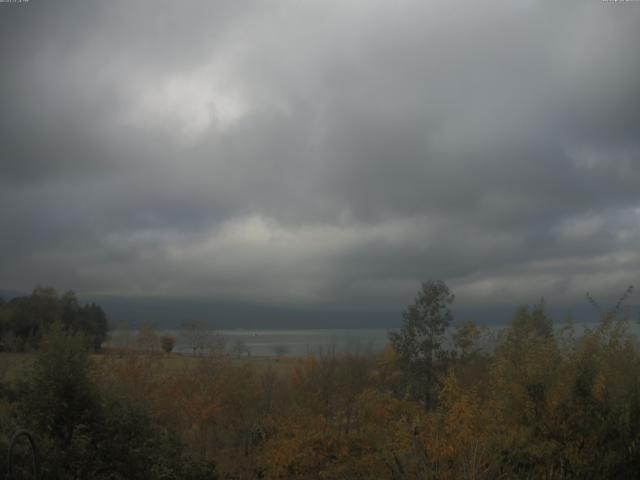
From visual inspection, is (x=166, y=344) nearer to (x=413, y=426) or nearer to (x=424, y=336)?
(x=424, y=336)

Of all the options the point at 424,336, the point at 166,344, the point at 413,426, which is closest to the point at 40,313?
the point at 166,344

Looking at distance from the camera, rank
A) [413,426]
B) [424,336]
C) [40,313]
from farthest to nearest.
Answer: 1. [40,313]
2. [424,336]
3. [413,426]

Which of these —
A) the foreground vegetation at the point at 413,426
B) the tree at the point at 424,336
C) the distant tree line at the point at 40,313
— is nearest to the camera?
the foreground vegetation at the point at 413,426

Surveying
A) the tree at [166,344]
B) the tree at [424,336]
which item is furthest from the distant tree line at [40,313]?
the tree at [424,336]

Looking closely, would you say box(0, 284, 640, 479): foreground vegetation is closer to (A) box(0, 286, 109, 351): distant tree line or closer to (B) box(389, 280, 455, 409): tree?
(B) box(389, 280, 455, 409): tree

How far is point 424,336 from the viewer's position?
3028cm

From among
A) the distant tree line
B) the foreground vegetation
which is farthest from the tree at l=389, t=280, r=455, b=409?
the distant tree line

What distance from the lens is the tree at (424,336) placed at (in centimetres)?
3008

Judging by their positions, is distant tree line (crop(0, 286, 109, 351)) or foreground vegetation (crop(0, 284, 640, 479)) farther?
distant tree line (crop(0, 286, 109, 351))

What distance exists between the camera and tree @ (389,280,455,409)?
30.1 m

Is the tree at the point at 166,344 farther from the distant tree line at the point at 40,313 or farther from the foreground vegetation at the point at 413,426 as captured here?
the foreground vegetation at the point at 413,426

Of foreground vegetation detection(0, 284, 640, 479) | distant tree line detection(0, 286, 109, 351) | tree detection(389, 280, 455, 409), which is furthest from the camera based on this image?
distant tree line detection(0, 286, 109, 351)

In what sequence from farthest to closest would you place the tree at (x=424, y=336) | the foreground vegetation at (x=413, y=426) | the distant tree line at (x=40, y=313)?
the distant tree line at (x=40, y=313), the tree at (x=424, y=336), the foreground vegetation at (x=413, y=426)

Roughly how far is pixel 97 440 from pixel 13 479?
2994 millimetres
